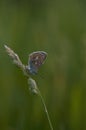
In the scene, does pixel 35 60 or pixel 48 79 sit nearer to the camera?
pixel 35 60

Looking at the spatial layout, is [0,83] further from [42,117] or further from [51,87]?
[42,117]

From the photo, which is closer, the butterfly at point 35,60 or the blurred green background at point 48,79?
the butterfly at point 35,60

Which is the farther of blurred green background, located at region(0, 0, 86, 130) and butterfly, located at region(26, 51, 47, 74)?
blurred green background, located at region(0, 0, 86, 130)

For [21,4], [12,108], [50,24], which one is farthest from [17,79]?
[21,4]
